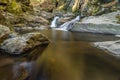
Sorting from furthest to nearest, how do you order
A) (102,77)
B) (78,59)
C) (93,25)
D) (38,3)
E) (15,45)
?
(38,3)
(93,25)
(15,45)
(78,59)
(102,77)

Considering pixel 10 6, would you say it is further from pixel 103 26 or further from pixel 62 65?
pixel 62 65

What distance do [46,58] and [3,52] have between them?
2654mm

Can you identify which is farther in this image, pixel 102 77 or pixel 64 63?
pixel 64 63

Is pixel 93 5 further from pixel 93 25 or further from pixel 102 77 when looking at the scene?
pixel 102 77

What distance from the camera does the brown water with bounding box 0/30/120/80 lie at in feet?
27.9

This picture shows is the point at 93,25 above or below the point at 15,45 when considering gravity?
below

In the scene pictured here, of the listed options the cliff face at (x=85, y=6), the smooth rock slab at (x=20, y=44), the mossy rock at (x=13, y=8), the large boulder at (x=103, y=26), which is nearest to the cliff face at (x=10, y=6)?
the mossy rock at (x=13, y=8)

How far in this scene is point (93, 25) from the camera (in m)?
23.3

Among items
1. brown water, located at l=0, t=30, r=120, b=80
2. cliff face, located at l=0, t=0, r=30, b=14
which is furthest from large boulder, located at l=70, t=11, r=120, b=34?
cliff face, located at l=0, t=0, r=30, b=14

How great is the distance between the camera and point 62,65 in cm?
1009

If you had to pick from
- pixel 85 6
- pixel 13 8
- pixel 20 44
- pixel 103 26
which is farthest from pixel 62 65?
pixel 85 6

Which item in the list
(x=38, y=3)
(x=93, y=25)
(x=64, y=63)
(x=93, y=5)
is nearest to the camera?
(x=64, y=63)

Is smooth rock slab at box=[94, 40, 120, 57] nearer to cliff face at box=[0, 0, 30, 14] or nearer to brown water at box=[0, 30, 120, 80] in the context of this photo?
brown water at box=[0, 30, 120, 80]

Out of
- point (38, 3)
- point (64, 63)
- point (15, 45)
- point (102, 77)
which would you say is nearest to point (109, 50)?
point (64, 63)
